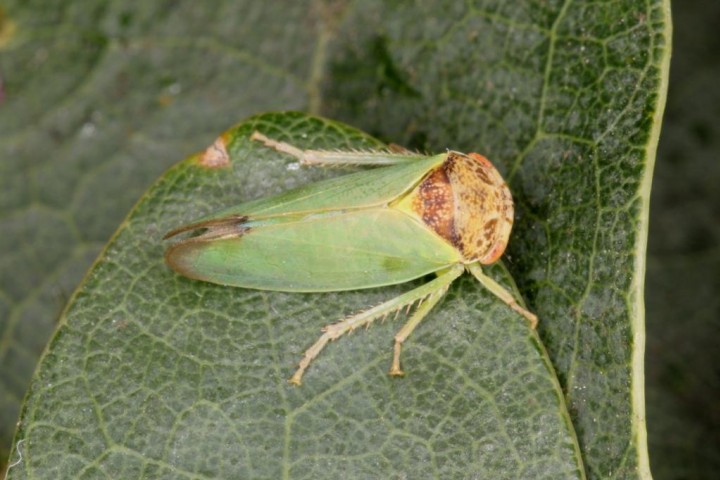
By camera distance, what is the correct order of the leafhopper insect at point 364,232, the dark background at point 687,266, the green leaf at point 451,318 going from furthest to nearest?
the dark background at point 687,266
the leafhopper insect at point 364,232
the green leaf at point 451,318

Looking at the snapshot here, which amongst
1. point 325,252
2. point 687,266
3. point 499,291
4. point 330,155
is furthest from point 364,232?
point 687,266

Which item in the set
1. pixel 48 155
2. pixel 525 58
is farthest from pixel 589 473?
pixel 48 155

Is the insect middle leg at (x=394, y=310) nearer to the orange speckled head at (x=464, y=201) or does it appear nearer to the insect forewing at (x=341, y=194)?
the orange speckled head at (x=464, y=201)

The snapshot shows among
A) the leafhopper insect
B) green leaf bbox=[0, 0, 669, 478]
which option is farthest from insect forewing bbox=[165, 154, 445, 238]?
green leaf bbox=[0, 0, 669, 478]

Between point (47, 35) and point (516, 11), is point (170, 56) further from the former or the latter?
point (516, 11)

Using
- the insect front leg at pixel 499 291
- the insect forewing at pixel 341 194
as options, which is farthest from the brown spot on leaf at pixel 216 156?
the insect front leg at pixel 499 291

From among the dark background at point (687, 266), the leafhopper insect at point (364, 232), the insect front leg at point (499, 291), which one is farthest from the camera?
the dark background at point (687, 266)

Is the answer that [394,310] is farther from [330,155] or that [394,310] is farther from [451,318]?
[330,155]
